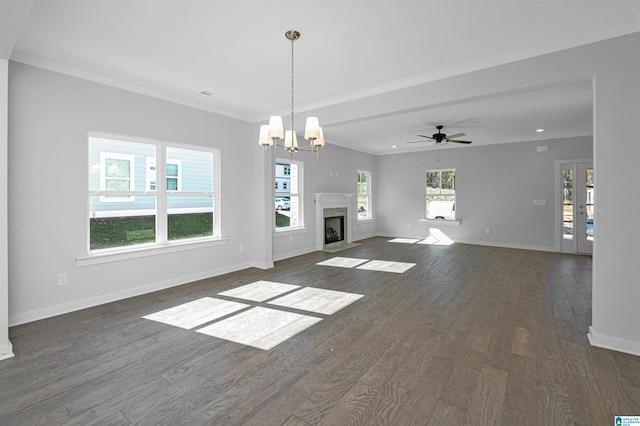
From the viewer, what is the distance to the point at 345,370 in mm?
2266

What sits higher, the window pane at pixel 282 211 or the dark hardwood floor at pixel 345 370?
the window pane at pixel 282 211

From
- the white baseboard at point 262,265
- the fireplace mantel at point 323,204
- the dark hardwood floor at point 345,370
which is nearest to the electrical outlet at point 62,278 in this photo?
the dark hardwood floor at point 345,370

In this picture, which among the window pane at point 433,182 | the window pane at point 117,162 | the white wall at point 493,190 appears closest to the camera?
the window pane at point 117,162

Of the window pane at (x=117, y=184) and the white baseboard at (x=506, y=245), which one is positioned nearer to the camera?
the window pane at (x=117, y=184)

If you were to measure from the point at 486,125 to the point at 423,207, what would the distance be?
3.34 meters

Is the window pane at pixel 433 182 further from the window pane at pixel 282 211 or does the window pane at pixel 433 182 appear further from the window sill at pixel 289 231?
the window pane at pixel 282 211

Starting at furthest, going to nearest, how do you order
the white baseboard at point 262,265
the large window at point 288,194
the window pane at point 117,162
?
1. the large window at point 288,194
2. the white baseboard at point 262,265
3. the window pane at point 117,162

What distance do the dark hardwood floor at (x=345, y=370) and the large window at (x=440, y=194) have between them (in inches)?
202

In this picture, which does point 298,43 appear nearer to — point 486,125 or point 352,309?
point 352,309

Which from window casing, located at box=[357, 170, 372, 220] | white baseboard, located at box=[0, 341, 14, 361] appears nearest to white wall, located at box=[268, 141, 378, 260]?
window casing, located at box=[357, 170, 372, 220]

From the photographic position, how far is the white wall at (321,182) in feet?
21.8

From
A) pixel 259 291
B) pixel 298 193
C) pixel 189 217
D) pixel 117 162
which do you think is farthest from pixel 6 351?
pixel 298 193

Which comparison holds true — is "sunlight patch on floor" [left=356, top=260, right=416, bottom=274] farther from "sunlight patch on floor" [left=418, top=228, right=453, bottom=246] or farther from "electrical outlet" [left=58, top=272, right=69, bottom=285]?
"electrical outlet" [left=58, top=272, right=69, bottom=285]

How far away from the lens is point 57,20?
2568 millimetres
